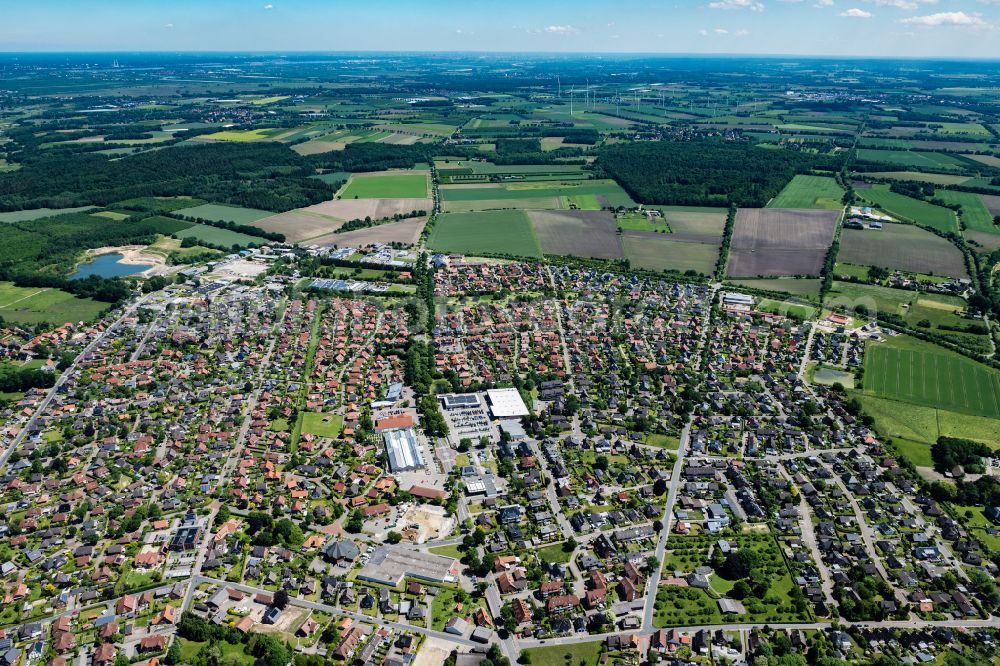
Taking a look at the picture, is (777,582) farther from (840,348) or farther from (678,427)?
A: (840,348)

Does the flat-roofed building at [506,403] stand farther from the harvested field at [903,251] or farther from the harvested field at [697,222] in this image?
the harvested field at [903,251]

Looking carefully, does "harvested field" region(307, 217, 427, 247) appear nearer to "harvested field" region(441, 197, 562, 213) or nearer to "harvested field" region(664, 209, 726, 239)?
"harvested field" region(441, 197, 562, 213)

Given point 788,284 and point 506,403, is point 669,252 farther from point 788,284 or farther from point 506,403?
point 506,403

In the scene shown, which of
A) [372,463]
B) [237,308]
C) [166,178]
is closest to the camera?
[372,463]

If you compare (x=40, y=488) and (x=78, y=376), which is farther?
(x=78, y=376)

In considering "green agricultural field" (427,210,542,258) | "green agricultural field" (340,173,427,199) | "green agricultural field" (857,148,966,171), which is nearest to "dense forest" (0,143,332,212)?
"green agricultural field" (340,173,427,199)

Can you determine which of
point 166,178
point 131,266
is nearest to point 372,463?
point 131,266
